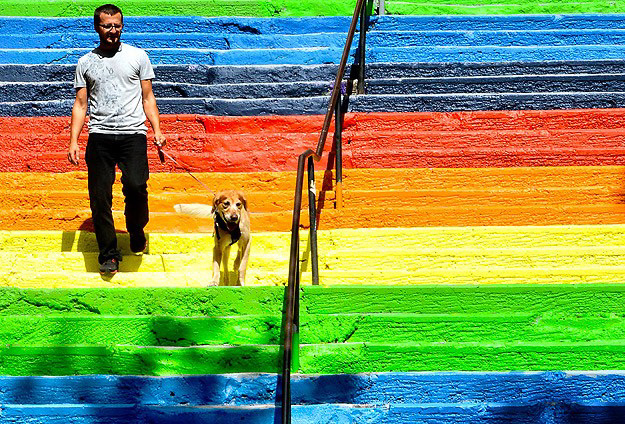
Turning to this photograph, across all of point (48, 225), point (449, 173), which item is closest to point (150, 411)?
point (48, 225)

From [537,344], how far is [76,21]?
22.8 ft

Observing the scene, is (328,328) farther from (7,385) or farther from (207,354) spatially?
(7,385)

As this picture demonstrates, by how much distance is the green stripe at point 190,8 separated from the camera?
11039 millimetres

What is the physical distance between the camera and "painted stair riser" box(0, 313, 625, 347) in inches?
215

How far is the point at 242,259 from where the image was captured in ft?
21.9

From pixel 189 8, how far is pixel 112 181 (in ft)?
15.3

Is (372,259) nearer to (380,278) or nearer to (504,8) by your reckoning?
(380,278)

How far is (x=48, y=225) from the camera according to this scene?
7562 millimetres

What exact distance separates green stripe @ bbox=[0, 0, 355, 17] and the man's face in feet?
13.7

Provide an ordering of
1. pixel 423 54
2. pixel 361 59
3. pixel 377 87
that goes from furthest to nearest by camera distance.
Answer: pixel 423 54, pixel 377 87, pixel 361 59

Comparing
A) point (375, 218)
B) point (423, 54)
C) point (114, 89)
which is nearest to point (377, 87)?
point (423, 54)

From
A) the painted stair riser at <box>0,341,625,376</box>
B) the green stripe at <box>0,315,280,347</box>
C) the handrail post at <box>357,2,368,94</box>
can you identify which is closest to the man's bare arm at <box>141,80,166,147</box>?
the green stripe at <box>0,315,280,347</box>

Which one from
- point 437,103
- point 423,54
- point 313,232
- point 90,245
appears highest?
point 423,54

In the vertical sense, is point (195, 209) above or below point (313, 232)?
below
